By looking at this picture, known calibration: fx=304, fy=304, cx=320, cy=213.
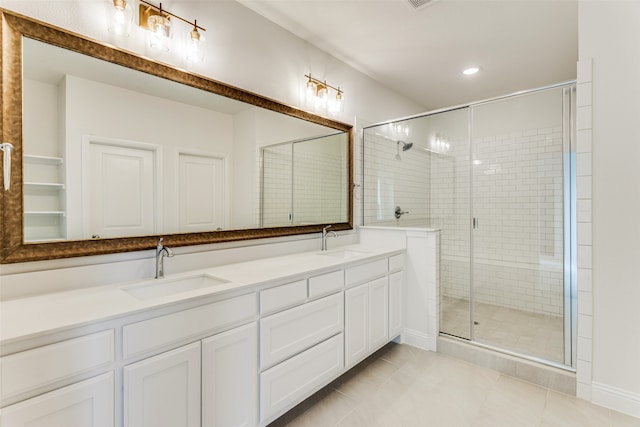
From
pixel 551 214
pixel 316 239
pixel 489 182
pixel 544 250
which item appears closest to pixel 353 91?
pixel 316 239

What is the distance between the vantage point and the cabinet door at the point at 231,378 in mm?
1350

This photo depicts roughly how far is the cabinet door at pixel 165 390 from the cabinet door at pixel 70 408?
6 cm

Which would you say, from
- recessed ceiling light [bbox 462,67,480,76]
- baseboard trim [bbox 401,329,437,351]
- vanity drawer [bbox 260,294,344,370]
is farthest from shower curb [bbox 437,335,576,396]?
recessed ceiling light [bbox 462,67,480,76]

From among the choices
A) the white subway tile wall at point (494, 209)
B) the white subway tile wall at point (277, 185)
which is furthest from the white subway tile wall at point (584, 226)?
the white subway tile wall at point (277, 185)

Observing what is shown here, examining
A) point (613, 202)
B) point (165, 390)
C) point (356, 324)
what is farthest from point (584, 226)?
point (165, 390)

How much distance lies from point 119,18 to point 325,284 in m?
1.84

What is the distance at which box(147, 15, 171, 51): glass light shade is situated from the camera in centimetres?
167

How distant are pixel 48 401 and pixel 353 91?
3.13 m

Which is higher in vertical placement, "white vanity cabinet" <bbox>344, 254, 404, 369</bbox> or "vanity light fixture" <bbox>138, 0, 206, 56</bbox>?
"vanity light fixture" <bbox>138, 0, 206, 56</bbox>

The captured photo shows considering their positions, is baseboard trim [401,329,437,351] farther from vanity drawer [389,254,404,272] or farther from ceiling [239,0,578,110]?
ceiling [239,0,578,110]

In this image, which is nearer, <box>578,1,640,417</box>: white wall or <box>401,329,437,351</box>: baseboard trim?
<box>578,1,640,417</box>: white wall

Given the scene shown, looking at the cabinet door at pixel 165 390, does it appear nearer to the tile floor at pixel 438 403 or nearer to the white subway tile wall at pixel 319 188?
the tile floor at pixel 438 403

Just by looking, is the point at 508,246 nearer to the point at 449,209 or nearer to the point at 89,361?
the point at 449,209

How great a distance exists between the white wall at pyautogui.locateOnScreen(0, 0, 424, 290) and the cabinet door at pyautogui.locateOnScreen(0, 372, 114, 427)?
0.60 meters
